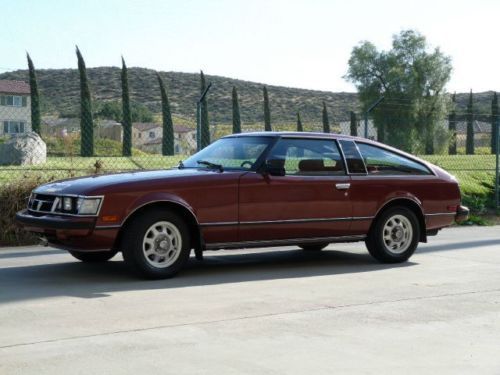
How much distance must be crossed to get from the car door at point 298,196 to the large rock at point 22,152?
17698mm

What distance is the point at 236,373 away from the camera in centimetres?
443

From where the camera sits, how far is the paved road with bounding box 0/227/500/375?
4691 mm

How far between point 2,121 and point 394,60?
34.7 meters

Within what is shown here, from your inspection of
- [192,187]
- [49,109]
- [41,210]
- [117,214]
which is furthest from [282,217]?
[49,109]

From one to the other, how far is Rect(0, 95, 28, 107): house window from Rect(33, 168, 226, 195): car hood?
7457 centimetres

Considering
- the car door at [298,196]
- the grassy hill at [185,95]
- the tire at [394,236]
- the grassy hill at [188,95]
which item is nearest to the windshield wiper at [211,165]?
the car door at [298,196]

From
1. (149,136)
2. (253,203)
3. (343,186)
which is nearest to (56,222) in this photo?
(253,203)

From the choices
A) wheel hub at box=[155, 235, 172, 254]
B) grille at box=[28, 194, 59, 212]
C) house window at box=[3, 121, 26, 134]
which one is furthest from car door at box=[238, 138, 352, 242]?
house window at box=[3, 121, 26, 134]

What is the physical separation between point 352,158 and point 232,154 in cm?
144

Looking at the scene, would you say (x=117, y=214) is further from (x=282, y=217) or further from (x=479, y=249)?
(x=479, y=249)

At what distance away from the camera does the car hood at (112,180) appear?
7.43m

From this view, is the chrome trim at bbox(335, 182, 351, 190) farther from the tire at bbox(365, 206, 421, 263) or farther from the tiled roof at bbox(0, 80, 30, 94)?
the tiled roof at bbox(0, 80, 30, 94)

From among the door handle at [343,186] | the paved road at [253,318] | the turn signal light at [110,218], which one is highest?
the door handle at [343,186]

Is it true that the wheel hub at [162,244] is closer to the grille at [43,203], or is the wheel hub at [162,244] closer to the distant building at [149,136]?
the grille at [43,203]
